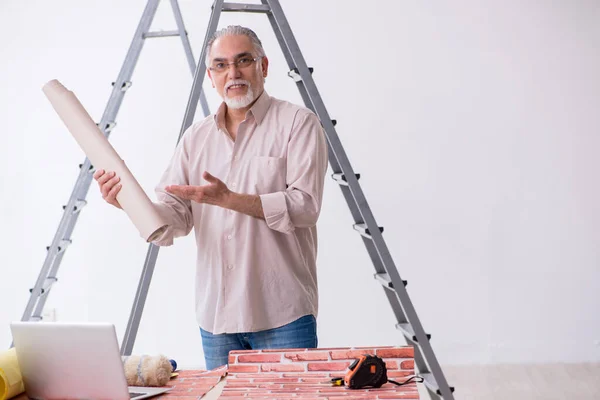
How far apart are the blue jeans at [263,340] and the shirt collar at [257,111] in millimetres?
667

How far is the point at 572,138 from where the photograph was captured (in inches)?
195

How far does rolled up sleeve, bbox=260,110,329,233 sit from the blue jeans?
318 millimetres

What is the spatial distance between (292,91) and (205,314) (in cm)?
290

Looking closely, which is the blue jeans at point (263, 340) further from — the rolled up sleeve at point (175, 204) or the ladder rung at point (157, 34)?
the ladder rung at point (157, 34)

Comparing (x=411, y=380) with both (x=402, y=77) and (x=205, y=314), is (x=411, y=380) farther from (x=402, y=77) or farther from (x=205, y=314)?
(x=402, y=77)

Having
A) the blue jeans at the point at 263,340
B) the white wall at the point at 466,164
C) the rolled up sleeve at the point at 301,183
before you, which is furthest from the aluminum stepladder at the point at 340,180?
the white wall at the point at 466,164

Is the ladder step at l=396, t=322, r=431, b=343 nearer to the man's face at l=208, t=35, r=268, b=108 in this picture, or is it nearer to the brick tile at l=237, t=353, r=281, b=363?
the man's face at l=208, t=35, r=268, b=108

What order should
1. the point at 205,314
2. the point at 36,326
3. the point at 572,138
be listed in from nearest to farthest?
the point at 36,326 < the point at 205,314 < the point at 572,138

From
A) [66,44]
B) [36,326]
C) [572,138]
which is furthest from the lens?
[66,44]

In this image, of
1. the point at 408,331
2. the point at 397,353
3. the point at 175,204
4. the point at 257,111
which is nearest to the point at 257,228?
the point at 175,204

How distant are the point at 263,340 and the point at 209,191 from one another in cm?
56

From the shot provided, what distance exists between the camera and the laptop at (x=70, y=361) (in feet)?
5.01

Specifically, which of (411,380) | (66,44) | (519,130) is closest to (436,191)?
(519,130)

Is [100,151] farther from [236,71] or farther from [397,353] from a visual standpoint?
[397,353]
